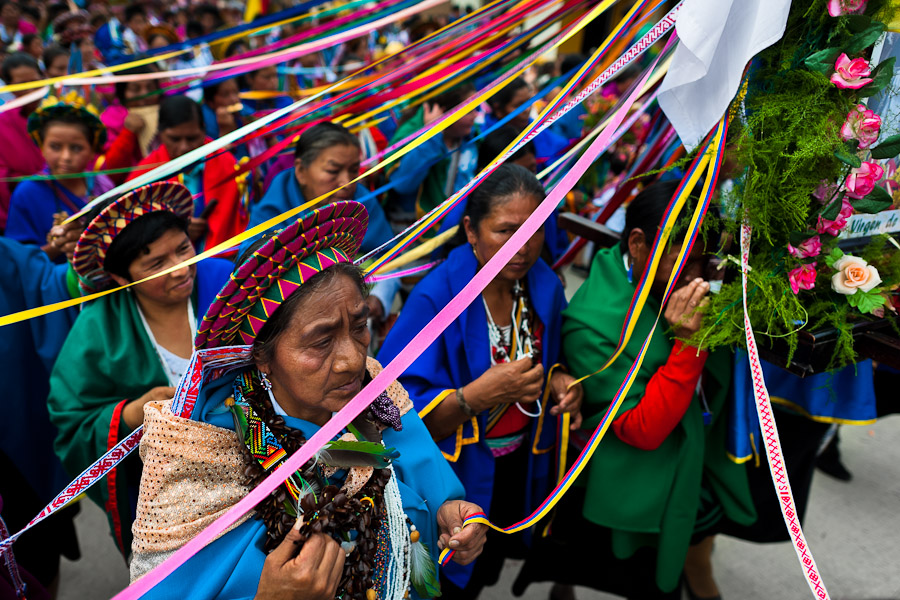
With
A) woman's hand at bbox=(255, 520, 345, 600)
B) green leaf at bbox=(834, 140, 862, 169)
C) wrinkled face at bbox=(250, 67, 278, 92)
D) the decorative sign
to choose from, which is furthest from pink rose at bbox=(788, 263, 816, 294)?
wrinkled face at bbox=(250, 67, 278, 92)

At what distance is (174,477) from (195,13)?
12162 mm

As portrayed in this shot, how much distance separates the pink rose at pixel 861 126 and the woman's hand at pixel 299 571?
60.9 inches

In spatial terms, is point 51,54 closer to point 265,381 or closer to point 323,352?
point 265,381

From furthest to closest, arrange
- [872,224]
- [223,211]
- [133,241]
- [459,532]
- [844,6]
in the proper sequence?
[223,211] < [133,241] < [872,224] < [459,532] < [844,6]

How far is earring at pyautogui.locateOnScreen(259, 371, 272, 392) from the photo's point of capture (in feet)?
4.81

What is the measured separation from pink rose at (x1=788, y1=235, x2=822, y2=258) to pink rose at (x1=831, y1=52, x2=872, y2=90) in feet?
1.25

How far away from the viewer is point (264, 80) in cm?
570

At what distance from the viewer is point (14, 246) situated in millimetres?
2688

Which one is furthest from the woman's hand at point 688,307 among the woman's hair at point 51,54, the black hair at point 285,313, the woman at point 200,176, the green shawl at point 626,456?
the woman's hair at point 51,54

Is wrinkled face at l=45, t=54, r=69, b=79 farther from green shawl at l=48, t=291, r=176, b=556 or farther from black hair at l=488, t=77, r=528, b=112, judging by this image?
green shawl at l=48, t=291, r=176, b=556

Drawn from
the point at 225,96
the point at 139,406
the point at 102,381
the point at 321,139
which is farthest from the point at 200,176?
the point at 139,406

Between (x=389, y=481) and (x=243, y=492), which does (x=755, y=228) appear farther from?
(x=243, y=492)

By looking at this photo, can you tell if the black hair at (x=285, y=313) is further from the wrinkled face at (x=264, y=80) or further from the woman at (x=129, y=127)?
the wrinkled face at (x=264, y=80)

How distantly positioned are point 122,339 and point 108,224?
0.41m
